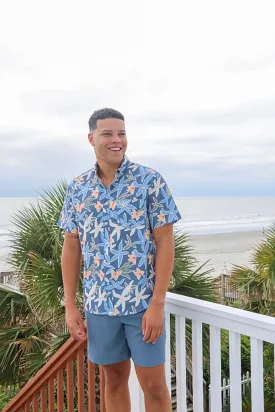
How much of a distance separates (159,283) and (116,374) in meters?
0.43

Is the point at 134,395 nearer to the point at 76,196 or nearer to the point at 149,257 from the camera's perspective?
the point at 149,257

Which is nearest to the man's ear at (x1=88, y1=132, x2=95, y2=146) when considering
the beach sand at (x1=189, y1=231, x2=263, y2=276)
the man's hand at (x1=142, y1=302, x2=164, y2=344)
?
the man's hand at (x1=142, y1=302, x2=164, y2=344)

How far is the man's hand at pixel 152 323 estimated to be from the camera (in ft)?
4.55

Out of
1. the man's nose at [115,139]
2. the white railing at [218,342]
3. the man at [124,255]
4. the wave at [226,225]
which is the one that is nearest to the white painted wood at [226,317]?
the white railing at [218,342]

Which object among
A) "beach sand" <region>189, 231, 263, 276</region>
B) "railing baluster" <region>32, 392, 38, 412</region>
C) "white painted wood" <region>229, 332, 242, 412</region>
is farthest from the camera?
"beach sand" <region>189, 231, 263, 276</region>

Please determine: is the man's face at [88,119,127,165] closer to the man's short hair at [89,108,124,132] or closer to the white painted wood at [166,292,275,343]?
the man's short hair at [89,108,124,132]

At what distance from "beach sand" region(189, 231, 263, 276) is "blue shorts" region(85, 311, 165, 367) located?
15.3m

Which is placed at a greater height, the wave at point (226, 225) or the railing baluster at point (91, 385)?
the railing baluster at point (91, 385)

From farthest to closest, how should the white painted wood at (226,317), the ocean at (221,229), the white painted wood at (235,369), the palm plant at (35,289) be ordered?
the ocean at (221,229)
the palm plant at (35,289)
the white painted wood at (235,369)
the white painted wood at (226,317)

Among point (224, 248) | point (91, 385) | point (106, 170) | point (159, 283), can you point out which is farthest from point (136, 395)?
point (224, 248)

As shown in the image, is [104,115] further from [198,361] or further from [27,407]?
[27,407]

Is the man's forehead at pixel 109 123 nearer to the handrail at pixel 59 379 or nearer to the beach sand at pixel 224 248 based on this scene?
the handrail at pixel 59 379

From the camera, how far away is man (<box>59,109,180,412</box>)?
4.66ft

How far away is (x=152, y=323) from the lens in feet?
4.54
